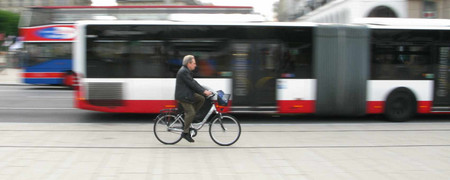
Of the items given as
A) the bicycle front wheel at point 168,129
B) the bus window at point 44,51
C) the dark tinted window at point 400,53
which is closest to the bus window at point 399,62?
the dark tinted window at point 400,53

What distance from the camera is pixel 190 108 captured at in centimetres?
693

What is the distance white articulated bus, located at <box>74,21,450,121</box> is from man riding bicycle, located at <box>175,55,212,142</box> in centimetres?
294

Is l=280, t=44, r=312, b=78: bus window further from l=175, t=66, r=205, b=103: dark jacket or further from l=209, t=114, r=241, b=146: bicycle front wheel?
l=175, t=66, r=205, b=103: dark jacket

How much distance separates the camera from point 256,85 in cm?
995

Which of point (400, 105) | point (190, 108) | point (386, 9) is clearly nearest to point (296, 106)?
point (400, 105)

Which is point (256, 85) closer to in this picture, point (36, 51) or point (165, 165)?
point (165, 165)

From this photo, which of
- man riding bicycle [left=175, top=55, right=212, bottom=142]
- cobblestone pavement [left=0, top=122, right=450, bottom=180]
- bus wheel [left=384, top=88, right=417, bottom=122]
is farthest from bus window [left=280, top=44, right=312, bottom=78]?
man riding bicycle [left=175, top=55, right=212, bottom=142]

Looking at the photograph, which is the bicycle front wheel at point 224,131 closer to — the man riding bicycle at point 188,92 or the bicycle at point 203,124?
the bicycle at point 203,124

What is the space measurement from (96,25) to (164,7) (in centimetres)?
601

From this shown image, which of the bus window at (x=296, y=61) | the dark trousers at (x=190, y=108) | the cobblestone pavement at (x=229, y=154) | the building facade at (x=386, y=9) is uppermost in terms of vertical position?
the building facade at (x=386, y=9)

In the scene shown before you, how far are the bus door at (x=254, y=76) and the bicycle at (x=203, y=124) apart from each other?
9.40ft

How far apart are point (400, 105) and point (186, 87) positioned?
A: 588 cm

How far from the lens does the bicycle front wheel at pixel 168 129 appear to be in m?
7.12

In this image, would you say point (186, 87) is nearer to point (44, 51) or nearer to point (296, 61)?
point (296, 61)
